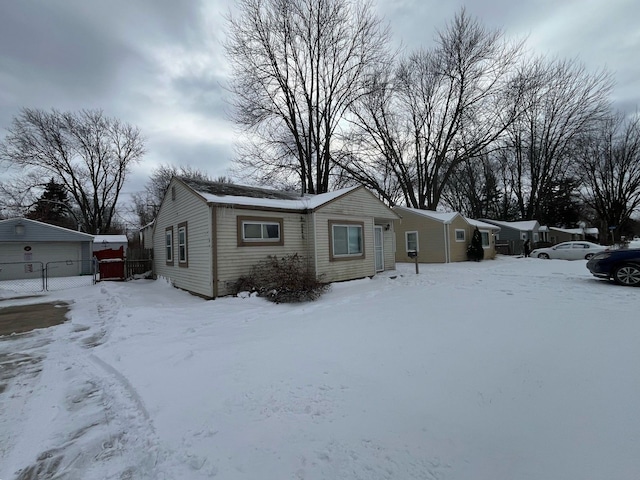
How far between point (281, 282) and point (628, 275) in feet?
34.2

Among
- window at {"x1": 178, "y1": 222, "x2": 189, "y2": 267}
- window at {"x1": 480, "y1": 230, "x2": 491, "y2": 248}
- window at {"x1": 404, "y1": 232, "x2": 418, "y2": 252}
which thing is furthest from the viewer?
window at {"x1": 480, "y1": 230, "x2": 491, "y2": 248}

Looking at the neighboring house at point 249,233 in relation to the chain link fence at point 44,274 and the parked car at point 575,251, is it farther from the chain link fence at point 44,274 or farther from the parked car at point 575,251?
the parked car at point 575,251

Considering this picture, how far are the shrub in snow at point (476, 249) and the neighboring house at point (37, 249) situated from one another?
2342 centimetres

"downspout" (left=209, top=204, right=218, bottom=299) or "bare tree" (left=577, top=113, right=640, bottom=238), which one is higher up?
"bare tree" (left=577, top=113, right=640, bottom=238)

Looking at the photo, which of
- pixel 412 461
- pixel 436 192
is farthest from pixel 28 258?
pixel 436 192

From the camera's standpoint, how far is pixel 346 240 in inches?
462

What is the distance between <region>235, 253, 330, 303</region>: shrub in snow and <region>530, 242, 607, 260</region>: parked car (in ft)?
66.3

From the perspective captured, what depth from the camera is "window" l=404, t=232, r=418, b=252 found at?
803 inches

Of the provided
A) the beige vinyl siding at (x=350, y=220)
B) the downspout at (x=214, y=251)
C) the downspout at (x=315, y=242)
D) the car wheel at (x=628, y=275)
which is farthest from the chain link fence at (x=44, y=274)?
the car wheel at (x=628, y=275)

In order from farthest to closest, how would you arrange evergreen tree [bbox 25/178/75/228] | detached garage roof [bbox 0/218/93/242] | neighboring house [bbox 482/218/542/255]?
neighboring house [bbox 482/218/542/255] → evergreen tree [bbox 25/178/75/228] → detached garage roof [bbox 0/218/93/242]

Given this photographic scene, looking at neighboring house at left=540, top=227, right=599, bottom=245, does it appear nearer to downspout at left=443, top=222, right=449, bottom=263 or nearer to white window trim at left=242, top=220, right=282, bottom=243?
downspout at left=443, top=222, right=449, bottom=263

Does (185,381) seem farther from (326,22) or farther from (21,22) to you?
(326,22)

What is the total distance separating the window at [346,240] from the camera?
11.2 meters

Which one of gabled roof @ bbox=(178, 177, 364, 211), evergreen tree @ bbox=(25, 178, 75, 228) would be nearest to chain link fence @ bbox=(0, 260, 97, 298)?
gabled roof @ bbox=(178, 177, 364, 211)
